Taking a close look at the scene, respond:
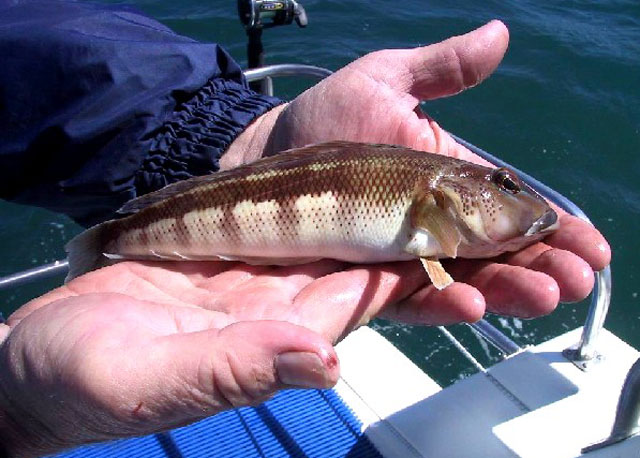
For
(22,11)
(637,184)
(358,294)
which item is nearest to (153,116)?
(22,11)

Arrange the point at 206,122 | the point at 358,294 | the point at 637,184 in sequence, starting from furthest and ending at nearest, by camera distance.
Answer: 1. the point at 637,184
2. the point at 206,122
3. the point at 358,294

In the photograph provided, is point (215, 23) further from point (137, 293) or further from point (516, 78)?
point (137, 293)

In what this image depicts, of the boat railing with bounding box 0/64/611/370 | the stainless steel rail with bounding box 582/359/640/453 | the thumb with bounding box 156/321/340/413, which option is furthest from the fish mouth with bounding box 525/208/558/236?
the thumb with bounding box 156/321/340/413

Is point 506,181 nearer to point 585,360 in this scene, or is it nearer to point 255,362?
point 585,360

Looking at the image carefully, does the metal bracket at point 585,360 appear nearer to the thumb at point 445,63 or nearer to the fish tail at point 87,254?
the thumb at point 445,63

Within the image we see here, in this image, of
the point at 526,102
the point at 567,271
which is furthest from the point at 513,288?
the point at 526,102

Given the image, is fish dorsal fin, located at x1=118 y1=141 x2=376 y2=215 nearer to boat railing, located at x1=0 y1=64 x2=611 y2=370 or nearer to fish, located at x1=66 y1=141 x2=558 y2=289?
fish, located at x1=66 y1=141 x2=558 y2=289
